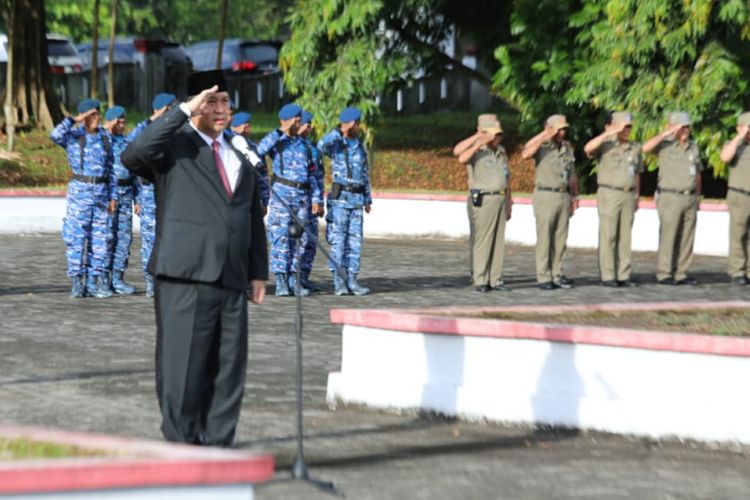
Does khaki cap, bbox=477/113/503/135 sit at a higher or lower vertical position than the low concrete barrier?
higher

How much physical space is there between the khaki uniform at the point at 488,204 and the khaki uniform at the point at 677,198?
2.23 metres

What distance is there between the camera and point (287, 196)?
18.0 meters

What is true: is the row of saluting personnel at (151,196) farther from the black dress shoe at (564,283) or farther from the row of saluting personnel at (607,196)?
the black dress shoe at (564,283)

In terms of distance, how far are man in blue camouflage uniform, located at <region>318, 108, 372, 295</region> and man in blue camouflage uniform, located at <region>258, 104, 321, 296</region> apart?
0.24 meters

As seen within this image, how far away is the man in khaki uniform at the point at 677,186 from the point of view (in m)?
19.8

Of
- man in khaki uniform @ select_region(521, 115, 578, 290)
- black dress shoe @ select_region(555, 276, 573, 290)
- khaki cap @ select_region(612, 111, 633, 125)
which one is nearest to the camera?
man in khaki uniform @ select_region(521, 115, 578, 290)

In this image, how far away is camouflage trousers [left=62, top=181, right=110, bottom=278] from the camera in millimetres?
17750

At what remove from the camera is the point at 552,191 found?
19125 millimetres

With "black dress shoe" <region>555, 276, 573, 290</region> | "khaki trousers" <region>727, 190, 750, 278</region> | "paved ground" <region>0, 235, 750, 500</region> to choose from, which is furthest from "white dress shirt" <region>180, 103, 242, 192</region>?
"khaki trousers" <region>727, 190, 750, 278</region>

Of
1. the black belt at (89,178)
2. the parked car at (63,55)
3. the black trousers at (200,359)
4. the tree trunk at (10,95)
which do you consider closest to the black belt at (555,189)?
the black belt at (89,178)

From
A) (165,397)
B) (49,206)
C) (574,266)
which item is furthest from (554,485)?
(49,206)

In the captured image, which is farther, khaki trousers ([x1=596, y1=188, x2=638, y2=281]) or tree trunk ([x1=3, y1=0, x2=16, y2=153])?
tree trunk ([x1=3, y1=0, x2=16, y2=153])

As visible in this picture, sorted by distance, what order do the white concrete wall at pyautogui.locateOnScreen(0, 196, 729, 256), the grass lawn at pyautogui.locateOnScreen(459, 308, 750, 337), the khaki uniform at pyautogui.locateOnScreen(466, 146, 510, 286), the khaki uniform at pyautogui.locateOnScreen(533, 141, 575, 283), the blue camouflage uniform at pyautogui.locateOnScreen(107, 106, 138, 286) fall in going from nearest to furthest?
1. the grass lawn at pyautogui.locateOnScreen(459, 308, 750, 337)
2. the blue camouflage uniform at pyautogui.locateOnScreen(107, 106, 138, 286)
3. the khaki uniform at pyautogui.locateOnScreen(466, 146, 510, 286)
4. the khaki uniform at pyautogui.locateOnScreen(533, 141, 575, 283)
5. the white concrete wall at pyautogui.locateOnScreen(0, 196, 729, 256)

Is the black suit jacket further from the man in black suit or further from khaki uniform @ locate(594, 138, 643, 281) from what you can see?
khaki uniform @ locate(594, 138, 643, 281)
